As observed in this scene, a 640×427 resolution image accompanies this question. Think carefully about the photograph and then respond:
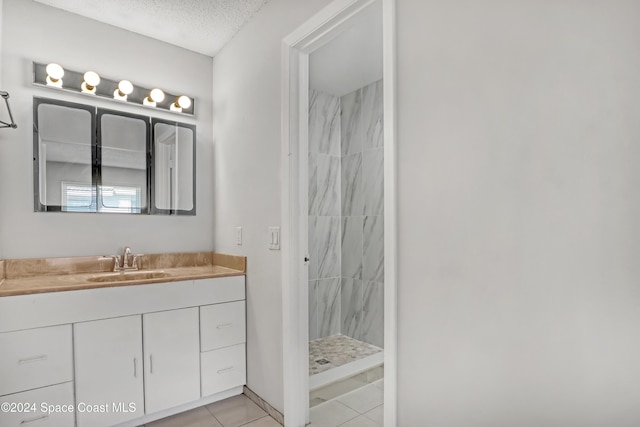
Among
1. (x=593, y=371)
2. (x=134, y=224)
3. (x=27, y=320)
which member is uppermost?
(x=134, y=224)

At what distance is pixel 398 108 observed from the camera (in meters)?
1.27

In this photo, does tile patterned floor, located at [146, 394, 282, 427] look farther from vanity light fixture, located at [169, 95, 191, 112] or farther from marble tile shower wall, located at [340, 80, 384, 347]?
vanity light fixture, located at [169, 95, 191, 112]

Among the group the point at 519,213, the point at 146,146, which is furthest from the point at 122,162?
the point at 519,213

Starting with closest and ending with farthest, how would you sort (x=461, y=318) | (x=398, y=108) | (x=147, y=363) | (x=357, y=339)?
(x=461, y=318), (x=398, y=108), (x=147, y=363), (x=357, y=339)

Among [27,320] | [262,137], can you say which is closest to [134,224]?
[27,320]

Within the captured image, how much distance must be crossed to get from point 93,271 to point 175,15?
1.71 meters

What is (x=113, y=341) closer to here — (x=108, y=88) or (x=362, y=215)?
(x=108, y=88)

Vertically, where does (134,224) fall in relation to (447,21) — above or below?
below

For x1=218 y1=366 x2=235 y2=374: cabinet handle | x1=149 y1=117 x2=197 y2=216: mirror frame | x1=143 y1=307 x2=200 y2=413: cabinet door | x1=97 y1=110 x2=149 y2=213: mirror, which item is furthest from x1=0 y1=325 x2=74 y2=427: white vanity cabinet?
x1=149 y1=117 x2=197 y2=216: mirror frame

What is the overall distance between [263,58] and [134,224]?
1.41 metres

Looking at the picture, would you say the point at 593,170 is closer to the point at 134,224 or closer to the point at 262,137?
the point at 262,137

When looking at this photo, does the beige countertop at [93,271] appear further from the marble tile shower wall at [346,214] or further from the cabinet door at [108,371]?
the marble tile shower wall at [346,214]

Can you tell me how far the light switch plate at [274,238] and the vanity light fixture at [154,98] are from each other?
50.9 inches

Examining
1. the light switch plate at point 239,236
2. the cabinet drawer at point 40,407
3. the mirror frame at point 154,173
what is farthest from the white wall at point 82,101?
the cabinet drawer at point 40,407
